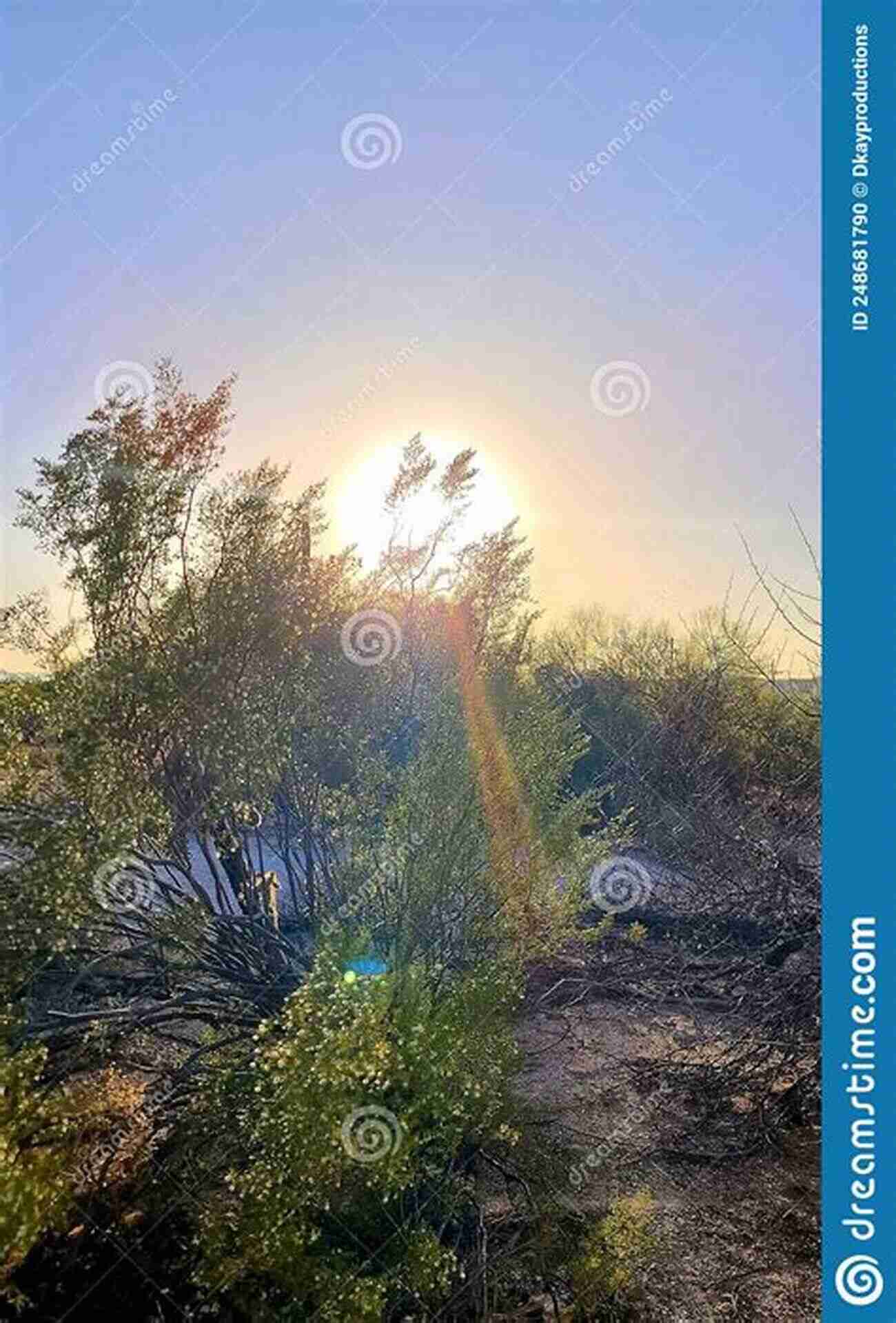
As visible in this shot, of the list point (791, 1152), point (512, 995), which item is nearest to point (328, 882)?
point (512, 995)

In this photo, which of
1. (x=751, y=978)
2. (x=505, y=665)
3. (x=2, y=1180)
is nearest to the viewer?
(x=2, y=1180)

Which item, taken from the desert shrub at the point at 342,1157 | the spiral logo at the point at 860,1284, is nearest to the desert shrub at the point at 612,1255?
the desert shrub at the point at 342,1157

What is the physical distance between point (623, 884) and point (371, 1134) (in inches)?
244

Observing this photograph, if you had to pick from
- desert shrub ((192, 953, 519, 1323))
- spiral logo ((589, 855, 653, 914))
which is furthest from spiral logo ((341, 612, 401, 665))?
spiral logo ((589, 855, 653, 914))

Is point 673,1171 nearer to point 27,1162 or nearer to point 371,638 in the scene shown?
point 371,638

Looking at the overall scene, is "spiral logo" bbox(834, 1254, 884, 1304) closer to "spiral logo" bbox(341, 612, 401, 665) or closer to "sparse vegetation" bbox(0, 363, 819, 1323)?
"sparse vegetation" bbox(0, 363, 819, 1323)

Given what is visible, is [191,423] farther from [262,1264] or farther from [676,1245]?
[676,1245]

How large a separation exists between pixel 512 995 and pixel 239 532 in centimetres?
215

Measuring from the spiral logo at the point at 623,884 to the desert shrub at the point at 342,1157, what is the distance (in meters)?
5.17

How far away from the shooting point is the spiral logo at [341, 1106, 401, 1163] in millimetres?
2998

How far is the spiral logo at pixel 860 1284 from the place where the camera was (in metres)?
2.78

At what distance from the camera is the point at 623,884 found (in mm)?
9008

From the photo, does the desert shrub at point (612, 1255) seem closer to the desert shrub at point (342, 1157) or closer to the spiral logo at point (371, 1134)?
the desert shrub at point (342, 1157)

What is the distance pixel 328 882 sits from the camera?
16.5 feet
